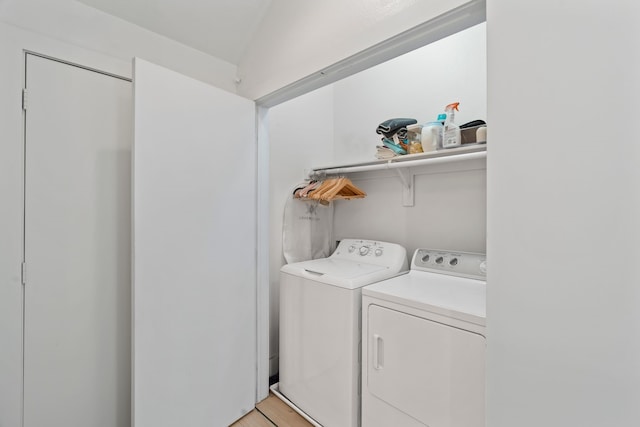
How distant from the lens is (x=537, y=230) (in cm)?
76

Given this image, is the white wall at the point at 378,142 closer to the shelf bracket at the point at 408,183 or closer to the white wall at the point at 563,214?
the shelf bracket at the point at 408,183

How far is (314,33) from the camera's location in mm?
1488

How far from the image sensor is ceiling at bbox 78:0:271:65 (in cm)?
148

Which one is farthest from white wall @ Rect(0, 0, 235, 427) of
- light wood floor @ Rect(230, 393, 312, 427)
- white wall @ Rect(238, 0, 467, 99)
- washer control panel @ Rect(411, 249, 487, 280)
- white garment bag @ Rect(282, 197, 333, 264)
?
washer control panel @ Rect(411, 249, 487, 280)

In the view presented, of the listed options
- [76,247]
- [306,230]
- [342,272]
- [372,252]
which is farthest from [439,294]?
[76,247]

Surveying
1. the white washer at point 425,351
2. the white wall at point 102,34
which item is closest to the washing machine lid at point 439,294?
the white washer at point 425,351

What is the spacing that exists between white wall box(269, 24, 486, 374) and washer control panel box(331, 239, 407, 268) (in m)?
0.23

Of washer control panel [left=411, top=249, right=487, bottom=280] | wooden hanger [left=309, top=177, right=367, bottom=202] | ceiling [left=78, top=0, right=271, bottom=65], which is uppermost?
ceiling [left=78, top=0, right=271, bottom=65]

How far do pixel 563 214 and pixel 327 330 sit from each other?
1321mm

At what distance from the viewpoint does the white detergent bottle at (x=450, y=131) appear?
65.4 inches

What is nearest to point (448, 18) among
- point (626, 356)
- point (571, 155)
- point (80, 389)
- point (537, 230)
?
point (571, 155)

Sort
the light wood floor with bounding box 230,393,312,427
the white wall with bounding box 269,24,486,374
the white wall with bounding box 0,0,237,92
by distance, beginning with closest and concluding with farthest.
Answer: the white wall with bounding box 0,0,237,92 < the light wood floor with bounding box 230,393,312,427 < the white wall with bounding box 269,24,486,374

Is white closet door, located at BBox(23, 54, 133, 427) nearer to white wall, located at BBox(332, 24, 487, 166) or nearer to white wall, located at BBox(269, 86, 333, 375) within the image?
white wall, located at BBox(269, 86, 333, 375)

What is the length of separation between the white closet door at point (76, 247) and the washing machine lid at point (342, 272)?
3.37ft
